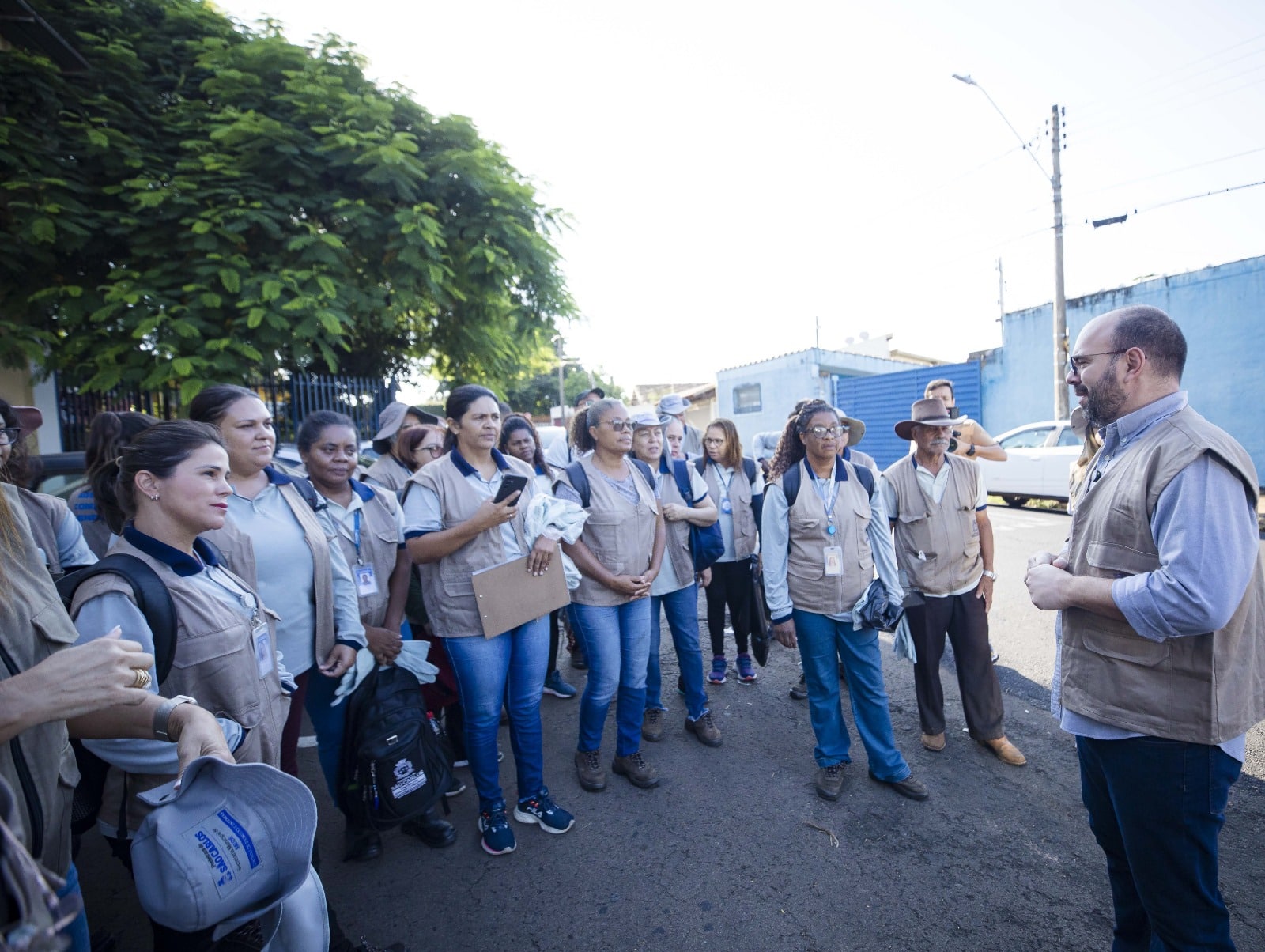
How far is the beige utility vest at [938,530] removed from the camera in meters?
3.68

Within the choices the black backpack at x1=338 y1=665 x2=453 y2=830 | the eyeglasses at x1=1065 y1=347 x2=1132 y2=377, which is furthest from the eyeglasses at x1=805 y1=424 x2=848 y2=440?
the black backpack at x1=338 y1=665 x2=453 y2=830

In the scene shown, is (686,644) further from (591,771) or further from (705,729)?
(591,771)

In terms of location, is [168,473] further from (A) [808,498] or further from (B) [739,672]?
(B) [739,672]

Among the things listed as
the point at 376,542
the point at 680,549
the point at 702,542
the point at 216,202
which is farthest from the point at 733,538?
the point at 216,202

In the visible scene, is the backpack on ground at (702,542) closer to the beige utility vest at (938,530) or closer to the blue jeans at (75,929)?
the beige utility vest at (938,530)

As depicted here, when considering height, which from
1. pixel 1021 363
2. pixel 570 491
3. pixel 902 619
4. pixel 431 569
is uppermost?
pixel 1021 363

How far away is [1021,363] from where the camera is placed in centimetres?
1777

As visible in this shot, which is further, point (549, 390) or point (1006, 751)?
point (549, 390)

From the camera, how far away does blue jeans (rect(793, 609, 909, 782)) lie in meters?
3.29

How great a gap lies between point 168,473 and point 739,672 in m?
4.05

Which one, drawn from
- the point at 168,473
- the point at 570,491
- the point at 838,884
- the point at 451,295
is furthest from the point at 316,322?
the point at 838,884

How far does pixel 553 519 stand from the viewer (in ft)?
10.0

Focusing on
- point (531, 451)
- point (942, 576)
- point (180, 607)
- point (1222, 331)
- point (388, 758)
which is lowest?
point (388, 758)

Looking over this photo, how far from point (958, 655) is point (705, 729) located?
1547mm
